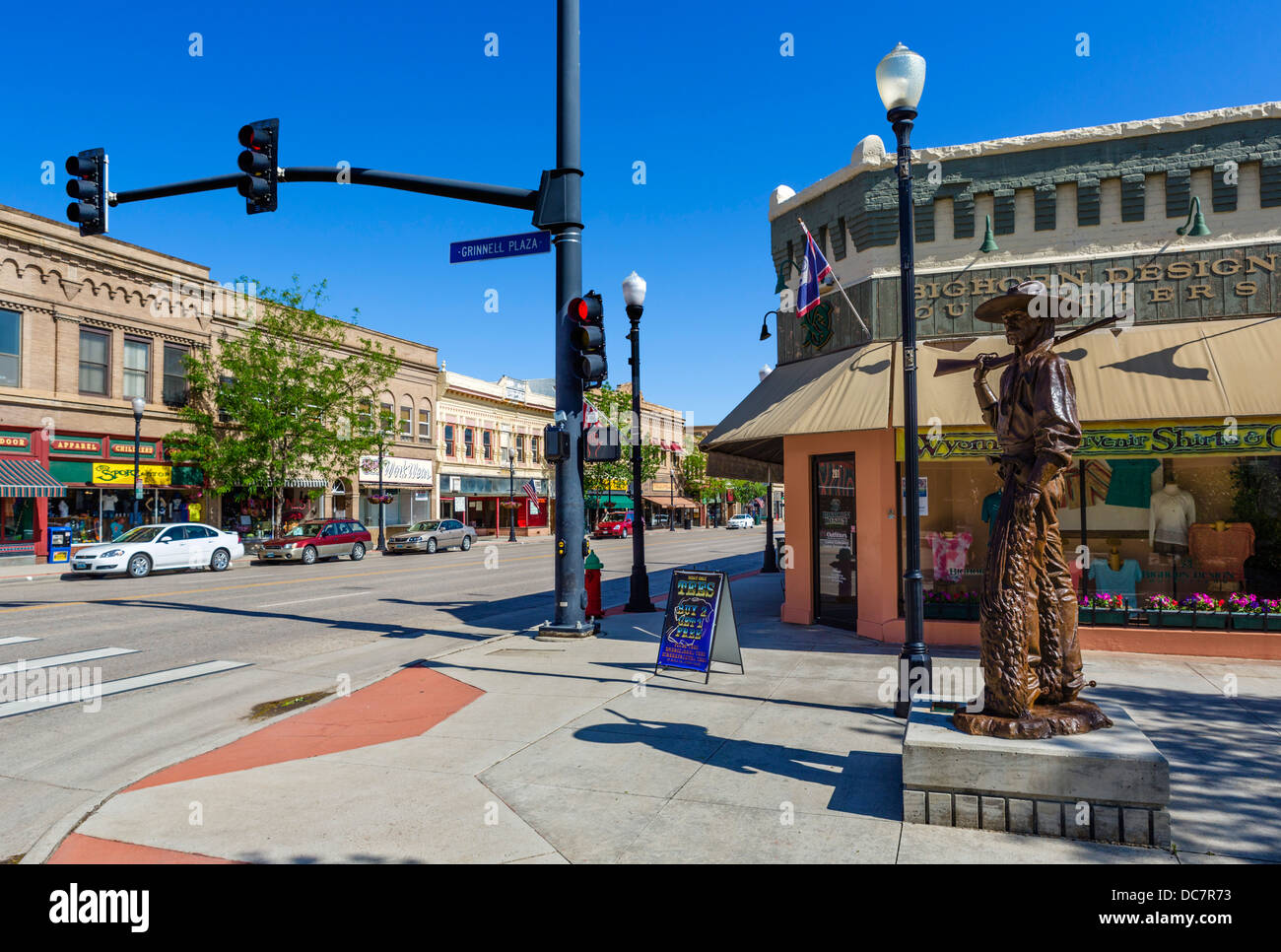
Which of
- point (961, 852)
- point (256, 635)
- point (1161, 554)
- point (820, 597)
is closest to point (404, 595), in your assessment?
point (256, 635)

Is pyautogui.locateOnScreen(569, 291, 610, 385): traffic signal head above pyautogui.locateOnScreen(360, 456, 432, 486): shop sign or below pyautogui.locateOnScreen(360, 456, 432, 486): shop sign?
above

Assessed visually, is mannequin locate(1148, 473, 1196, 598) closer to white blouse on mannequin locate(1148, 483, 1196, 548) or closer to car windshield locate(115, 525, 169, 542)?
white blouse on mannequin locate(1148, 483, 1196, 548)

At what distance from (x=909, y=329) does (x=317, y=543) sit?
27.2m

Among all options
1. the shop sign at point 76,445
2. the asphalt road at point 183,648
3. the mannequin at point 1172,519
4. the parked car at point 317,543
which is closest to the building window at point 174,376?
the shop sign at point 76,445

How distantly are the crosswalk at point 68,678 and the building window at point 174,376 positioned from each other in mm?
23502

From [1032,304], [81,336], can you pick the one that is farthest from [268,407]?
[1032,304]

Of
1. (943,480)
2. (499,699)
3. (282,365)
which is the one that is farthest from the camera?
(282,365)

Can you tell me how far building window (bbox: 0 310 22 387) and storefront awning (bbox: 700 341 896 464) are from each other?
25695 millimetres

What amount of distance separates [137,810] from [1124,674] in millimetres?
9424

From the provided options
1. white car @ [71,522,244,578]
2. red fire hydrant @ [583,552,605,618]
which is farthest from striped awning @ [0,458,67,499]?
red fire hydrant @ [583,552,605,618]

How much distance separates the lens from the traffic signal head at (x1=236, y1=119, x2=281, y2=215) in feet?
32.7

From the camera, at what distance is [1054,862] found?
4266 millimetres

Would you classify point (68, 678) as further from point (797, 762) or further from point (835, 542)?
point (835, 542)
